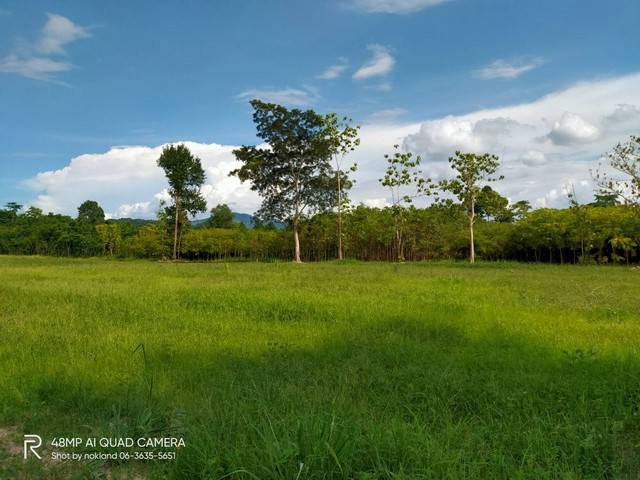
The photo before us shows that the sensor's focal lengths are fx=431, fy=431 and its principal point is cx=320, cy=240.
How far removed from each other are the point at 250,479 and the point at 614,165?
2078 cm

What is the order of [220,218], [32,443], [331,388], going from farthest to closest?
1. [220,218]
2. [331,388]
3. [32,443]

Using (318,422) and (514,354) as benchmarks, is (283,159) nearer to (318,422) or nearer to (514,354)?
(514,354)

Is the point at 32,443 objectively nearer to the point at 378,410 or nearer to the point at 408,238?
the point at 378,410

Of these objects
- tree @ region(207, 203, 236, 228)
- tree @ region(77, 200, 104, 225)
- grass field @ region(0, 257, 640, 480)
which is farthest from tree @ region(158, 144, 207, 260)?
tree @ region(77, 200, 104, 225)

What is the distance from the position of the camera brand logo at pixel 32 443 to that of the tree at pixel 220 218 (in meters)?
62.4

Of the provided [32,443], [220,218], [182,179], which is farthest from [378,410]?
[220,218]

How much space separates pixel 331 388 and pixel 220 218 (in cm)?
6399

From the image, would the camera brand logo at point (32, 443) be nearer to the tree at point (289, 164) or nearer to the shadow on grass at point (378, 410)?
the shadow on grass at point (378, 410)

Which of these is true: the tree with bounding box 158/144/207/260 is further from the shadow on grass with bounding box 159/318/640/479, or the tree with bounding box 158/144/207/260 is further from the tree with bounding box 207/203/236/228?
the shadow on grass with bounding box 159/318/640/479

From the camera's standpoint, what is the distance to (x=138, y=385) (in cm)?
477

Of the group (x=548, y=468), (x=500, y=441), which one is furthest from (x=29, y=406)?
(x=548, y=468)

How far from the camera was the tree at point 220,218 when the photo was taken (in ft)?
216

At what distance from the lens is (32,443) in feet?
11.8

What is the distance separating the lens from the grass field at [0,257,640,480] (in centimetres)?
313
